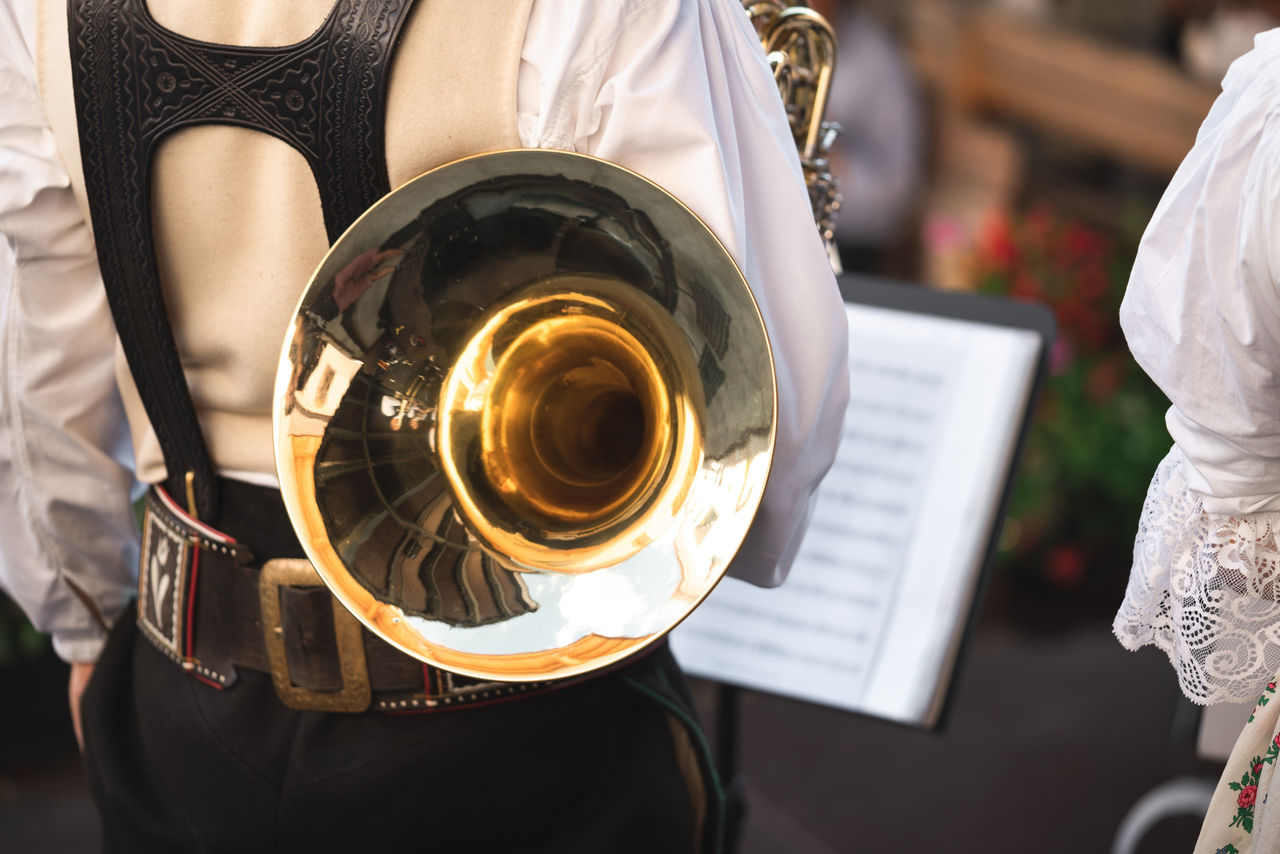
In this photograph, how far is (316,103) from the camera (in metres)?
1.09

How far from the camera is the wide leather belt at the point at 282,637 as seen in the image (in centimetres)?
122

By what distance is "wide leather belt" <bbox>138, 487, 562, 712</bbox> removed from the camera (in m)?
1.22

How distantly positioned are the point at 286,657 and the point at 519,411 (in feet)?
1.19

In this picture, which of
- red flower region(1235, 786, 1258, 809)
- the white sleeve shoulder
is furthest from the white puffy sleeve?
red flower region(1235, 786, 1258, 809)

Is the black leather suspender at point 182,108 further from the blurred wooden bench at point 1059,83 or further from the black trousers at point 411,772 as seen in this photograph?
the blurred wooden bench at point 1059,83

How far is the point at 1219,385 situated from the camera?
1.02 metres

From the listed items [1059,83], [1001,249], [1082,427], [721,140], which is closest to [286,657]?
[721,140]

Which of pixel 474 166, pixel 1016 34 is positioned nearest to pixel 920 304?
pixel 474 166

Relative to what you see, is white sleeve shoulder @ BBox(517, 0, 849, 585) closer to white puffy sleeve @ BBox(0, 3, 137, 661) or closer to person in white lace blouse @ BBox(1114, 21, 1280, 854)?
person in white lace blouse @ BBox(1114, 21, 1280, 854)

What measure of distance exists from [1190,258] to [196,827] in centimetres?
117

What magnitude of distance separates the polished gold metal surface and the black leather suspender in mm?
88

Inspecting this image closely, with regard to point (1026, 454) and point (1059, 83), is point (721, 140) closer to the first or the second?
point (1026, 454)

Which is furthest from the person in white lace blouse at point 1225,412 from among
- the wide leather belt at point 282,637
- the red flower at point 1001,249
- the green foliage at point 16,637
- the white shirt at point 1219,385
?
the red flower at point 1001,249

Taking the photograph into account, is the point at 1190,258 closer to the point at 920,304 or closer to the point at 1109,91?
the point at 920,304
